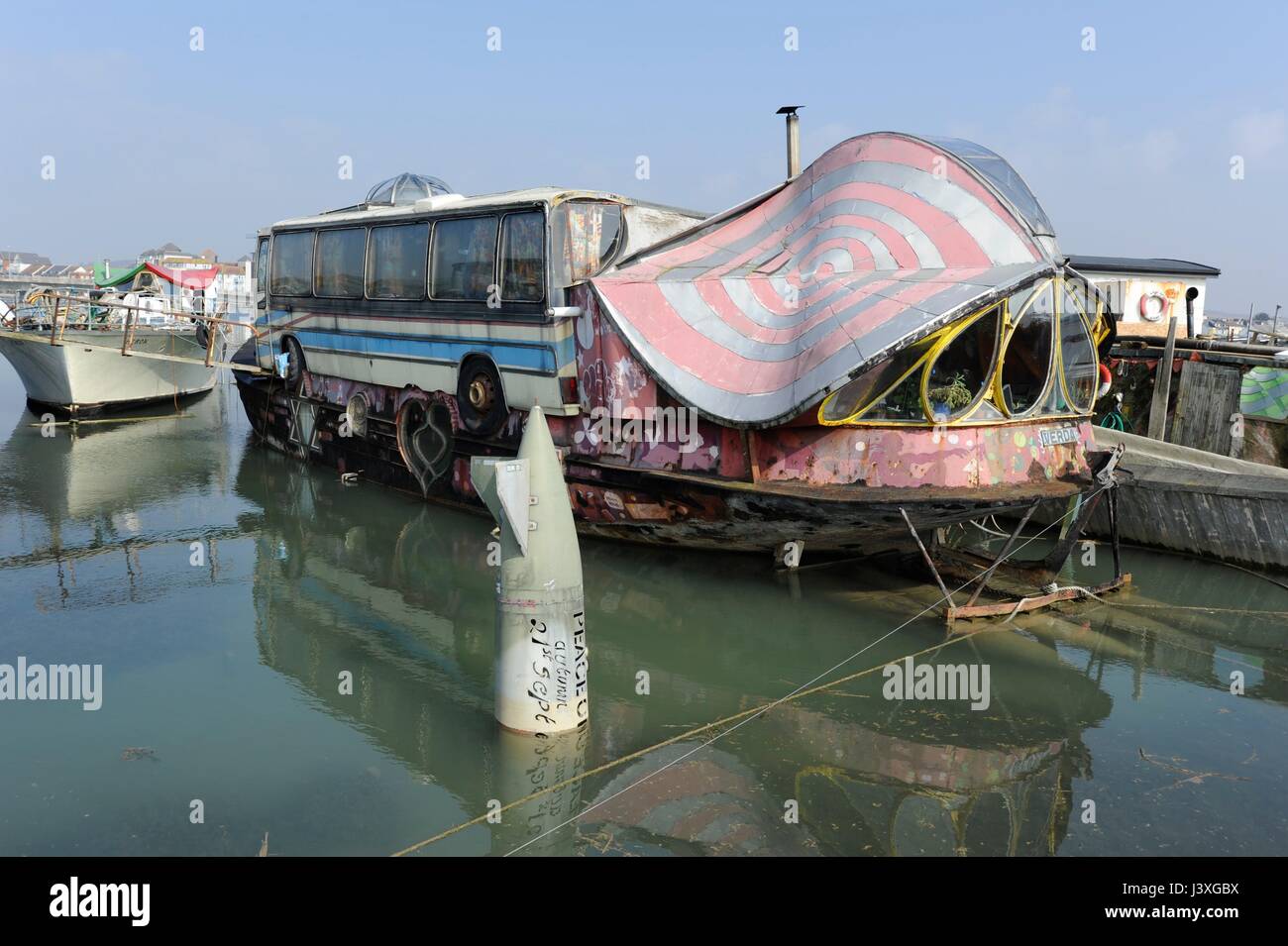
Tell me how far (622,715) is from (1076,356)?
19.8 feet

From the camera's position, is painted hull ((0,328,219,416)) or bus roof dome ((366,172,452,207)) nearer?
bus roof dome ((366,172,452,207))

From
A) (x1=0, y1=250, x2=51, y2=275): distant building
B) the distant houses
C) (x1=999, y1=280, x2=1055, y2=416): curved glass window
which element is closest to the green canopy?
the distant houses

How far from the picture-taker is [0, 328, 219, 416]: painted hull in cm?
2150

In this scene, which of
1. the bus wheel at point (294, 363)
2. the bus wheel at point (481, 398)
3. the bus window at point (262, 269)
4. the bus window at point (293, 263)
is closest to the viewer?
the bus wheel at point (481, 398)

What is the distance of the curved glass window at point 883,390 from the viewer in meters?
8.80

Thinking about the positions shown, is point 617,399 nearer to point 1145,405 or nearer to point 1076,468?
point 1076,468

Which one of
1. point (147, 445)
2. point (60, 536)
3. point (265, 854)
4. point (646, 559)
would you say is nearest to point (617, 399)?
point (646, 559)

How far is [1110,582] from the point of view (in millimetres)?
10594

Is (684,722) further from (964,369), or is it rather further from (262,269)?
(262,269)

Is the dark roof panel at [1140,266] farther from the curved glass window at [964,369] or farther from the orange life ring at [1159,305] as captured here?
the curved glass window at [964,369]

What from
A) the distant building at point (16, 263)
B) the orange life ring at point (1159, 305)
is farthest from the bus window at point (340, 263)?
the distant building at point (16, 263)

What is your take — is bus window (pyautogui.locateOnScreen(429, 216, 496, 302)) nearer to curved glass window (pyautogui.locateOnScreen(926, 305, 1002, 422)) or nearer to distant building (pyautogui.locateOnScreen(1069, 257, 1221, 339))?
curved glass window (pyautogui.locateOnScreen(926, 305, 1002, 422))

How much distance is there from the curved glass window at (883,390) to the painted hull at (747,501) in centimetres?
49

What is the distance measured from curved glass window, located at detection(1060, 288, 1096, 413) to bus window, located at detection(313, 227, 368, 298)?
10.3 metres
